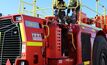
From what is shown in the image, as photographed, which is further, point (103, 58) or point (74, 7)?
point (103, 58)

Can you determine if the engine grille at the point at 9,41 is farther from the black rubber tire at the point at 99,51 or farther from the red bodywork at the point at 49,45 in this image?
the black rubber tire at the point at 99,51

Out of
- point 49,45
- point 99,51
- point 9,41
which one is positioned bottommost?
point 99,51

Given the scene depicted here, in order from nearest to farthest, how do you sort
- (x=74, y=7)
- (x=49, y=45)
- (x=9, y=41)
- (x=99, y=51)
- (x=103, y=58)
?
(x=9, y=41) < (x=49, y=45) < (x=74, y=7) < (x=99, y=51) < (x=103, y=58)

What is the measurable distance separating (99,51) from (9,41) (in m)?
3.17

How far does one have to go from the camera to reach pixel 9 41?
7.71m

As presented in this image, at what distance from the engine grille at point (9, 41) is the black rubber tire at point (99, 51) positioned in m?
2.83

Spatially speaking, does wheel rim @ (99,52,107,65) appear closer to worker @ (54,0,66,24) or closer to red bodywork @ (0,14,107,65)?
red bodywork @ (0,14,107,65)

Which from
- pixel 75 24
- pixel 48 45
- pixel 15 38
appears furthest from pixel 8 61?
pixel 75 24

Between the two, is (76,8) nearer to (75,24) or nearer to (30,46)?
(75,24)

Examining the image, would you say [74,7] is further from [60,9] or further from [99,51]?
[99,51]

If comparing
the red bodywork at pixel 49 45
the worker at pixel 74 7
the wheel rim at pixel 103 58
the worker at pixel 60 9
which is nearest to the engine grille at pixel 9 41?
the red bodywork at pixel 49 45

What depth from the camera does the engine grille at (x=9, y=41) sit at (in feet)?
24.7

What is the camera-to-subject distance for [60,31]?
8.49 meters

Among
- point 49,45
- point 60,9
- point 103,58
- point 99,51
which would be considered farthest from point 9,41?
point 103,58
